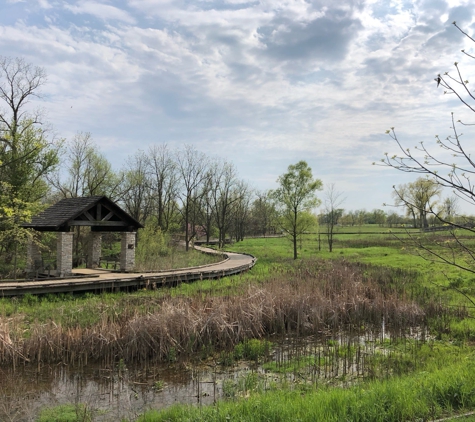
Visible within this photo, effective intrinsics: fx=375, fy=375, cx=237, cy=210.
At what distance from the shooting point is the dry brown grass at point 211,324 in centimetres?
886

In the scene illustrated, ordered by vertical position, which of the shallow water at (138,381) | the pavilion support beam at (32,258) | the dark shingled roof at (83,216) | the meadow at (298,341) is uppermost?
the dark shingled roof at (83,216)

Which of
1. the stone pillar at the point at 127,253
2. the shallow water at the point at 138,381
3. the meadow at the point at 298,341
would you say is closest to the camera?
the meadow at the point at 298,341

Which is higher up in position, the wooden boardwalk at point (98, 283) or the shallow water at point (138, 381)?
the wooden boardwalk at point (98, 283)

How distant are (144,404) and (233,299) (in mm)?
5332

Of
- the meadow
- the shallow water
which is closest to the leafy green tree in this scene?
the meadow

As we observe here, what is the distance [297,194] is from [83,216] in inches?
700

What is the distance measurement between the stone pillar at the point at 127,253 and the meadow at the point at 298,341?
16.7ft

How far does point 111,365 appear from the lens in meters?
8.61

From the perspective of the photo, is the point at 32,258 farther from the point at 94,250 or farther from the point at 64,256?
the point at 94,250

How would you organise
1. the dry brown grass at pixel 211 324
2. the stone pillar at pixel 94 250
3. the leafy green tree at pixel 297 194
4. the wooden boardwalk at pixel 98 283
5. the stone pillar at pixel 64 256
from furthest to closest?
the leafy green tree at pixel 297 194 → the stone pillar at pixel 94 250 → the stone pillar at pixel 64 256 → the wooden boardwalk at pixel 98 283 → the dry brown grass at pixel 211 324

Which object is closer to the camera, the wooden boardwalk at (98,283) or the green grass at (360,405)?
the green grass at (360,405)

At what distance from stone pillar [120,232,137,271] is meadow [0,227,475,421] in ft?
16.7

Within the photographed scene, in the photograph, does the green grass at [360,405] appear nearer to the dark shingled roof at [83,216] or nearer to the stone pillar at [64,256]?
the stone pillar at [64,256]

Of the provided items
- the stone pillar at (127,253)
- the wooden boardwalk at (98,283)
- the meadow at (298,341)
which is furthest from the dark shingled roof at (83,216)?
the meadow at (298,341)
